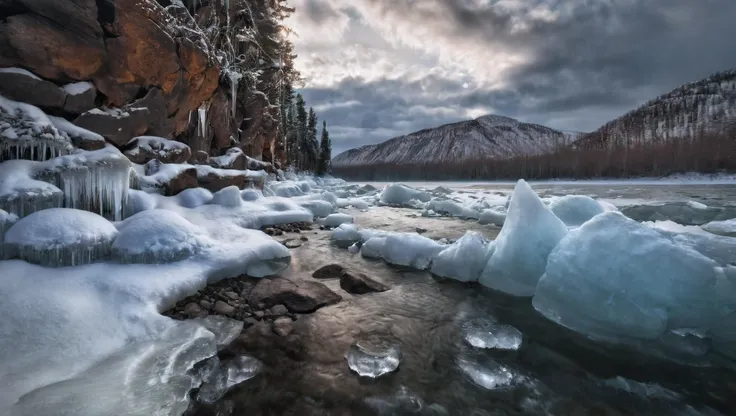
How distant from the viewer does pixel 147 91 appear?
30.2 ft

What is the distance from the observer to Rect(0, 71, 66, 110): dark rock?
6.12 metres

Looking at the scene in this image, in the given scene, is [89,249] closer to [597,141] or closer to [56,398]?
[56,398]

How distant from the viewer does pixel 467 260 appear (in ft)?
16.6

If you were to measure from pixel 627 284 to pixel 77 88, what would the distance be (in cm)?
1155

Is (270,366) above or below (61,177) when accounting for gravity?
below

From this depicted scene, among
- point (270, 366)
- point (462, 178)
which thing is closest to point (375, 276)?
point (270, 366)

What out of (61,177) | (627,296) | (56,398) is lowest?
(56,398)

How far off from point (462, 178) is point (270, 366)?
8139 centimetres

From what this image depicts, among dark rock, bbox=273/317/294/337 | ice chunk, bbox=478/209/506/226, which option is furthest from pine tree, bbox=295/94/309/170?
dark rock, bbox=273/317/294/337

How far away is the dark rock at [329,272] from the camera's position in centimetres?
523

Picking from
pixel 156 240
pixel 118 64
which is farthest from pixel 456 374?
pixel 118 64

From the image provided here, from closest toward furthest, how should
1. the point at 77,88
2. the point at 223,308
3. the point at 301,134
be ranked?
the point at 223,308 → the point at 77,88 → the point at 301,134

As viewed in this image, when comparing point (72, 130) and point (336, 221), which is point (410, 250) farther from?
point (72, 130)

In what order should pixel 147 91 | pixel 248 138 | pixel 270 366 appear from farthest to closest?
pixel 248 138 → pixel 147 91 → pixel 270 366
